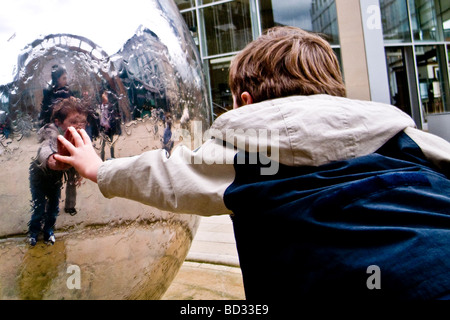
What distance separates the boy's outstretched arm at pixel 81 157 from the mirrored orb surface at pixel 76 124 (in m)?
0.04

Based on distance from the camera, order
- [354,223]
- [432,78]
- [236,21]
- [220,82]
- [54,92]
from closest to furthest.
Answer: [354,223]
[54,92]
[220,82]
[236,21]
[432,78]

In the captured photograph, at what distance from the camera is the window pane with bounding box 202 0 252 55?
10297mm

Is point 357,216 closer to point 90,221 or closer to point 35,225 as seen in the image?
point 90,221

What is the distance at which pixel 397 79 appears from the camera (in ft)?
34.9

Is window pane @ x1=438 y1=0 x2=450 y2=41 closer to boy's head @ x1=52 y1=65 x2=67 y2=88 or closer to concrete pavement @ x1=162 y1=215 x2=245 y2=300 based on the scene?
concrete pavement @ x1=162 y1=215 x2=245 y2=300

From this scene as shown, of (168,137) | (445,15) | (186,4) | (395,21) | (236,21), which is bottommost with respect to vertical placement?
(168,137)

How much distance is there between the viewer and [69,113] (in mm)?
1561

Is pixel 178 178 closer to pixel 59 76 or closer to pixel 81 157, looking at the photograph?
pixel 81 157

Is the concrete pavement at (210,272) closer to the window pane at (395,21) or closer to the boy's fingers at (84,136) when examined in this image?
the boy's fingers at (84,136)

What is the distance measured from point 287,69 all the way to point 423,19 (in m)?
11.2

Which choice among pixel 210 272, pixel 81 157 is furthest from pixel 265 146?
pixel 210 272

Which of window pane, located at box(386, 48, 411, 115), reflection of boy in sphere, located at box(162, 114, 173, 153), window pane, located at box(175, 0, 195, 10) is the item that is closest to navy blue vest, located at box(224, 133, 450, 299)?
reflection of boy in sphere, located at box(162, 114, 173, 153)

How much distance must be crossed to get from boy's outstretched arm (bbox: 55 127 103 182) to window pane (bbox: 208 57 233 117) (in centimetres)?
632

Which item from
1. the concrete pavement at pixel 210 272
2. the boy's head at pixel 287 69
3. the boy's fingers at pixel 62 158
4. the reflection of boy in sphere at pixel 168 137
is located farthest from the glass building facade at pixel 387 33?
the boy's fingers at pixel 62 158
